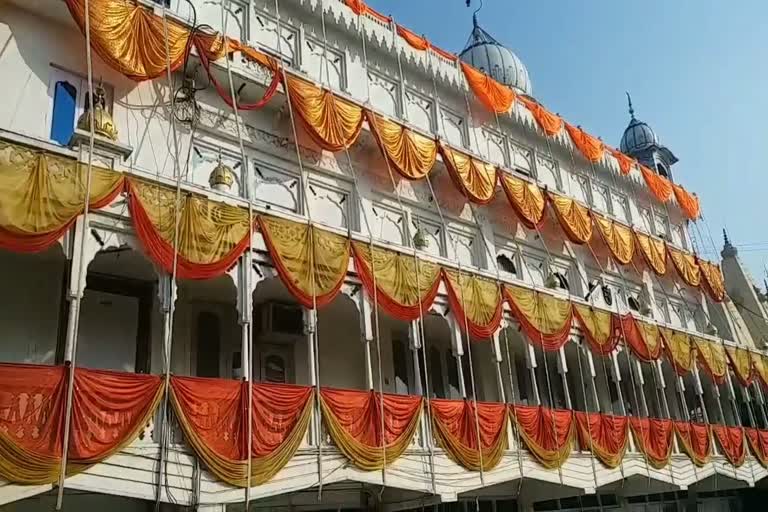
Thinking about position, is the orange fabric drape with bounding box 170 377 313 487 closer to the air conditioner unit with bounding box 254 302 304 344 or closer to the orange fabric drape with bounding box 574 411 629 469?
the air conditioner unit with bounding box 254 302 304 344

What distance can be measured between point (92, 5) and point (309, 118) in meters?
4.59

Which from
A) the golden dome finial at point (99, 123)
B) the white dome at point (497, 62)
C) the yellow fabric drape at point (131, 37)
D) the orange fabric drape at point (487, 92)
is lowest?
the golden dome finial at point (99, 123)

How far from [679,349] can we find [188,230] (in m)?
16.4

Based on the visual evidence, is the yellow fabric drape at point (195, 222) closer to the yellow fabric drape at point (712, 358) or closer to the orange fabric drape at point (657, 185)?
the yellow fabric drape at point (712, 358)

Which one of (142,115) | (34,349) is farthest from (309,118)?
(34,349)

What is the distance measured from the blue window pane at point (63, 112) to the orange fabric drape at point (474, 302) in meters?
7.48

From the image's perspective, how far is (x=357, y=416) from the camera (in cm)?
1078

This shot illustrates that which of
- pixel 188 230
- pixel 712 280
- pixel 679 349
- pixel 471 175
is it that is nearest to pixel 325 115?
pixel 471 175

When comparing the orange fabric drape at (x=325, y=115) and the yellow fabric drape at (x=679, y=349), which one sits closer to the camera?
the orange fabric drape at (x=325, y=115)

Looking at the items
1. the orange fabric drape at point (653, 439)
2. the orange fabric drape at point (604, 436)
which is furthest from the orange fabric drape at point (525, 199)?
the orange fabric drape at point (653, 439)

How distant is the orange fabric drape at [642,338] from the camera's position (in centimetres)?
1842

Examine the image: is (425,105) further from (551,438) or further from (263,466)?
(263,466)

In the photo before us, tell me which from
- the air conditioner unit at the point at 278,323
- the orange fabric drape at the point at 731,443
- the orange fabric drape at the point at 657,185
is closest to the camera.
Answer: the air conditioner unit at the point at 278,323

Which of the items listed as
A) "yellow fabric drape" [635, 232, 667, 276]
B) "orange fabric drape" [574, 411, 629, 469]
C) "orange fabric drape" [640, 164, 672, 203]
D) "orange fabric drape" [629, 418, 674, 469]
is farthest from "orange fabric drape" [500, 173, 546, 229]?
"orange fabric drape" [640, 164, 672, 203]
